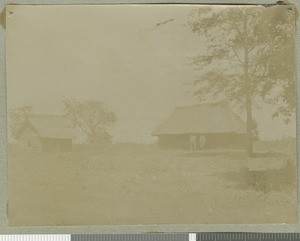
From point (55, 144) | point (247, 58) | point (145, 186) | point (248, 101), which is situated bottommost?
point (145, 186)

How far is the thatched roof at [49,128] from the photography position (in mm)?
1200

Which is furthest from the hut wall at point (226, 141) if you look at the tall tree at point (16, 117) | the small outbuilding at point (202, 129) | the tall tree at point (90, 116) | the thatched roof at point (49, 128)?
the tall tree at point (16, 117)

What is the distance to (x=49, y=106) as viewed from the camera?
120 centimetres

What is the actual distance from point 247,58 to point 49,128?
1.86 ft

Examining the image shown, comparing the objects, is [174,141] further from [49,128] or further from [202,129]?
[49,128]

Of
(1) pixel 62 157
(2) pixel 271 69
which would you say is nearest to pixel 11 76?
(1) pixel 62 157

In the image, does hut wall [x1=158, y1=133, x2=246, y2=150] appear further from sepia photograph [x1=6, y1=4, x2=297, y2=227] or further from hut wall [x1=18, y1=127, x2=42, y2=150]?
hut wall [x1=18, y1=127, x2=42, y2=150]

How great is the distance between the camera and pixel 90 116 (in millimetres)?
1201

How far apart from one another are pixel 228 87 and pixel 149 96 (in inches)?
8.5

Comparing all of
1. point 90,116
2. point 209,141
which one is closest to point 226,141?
point 209,141

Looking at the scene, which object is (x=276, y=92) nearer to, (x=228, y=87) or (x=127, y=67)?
(x=228, y=87)

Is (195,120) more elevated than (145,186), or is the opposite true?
(195,120)

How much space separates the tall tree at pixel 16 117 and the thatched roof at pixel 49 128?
0.4 inches

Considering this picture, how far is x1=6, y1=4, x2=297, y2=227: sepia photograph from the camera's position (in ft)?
3.94
